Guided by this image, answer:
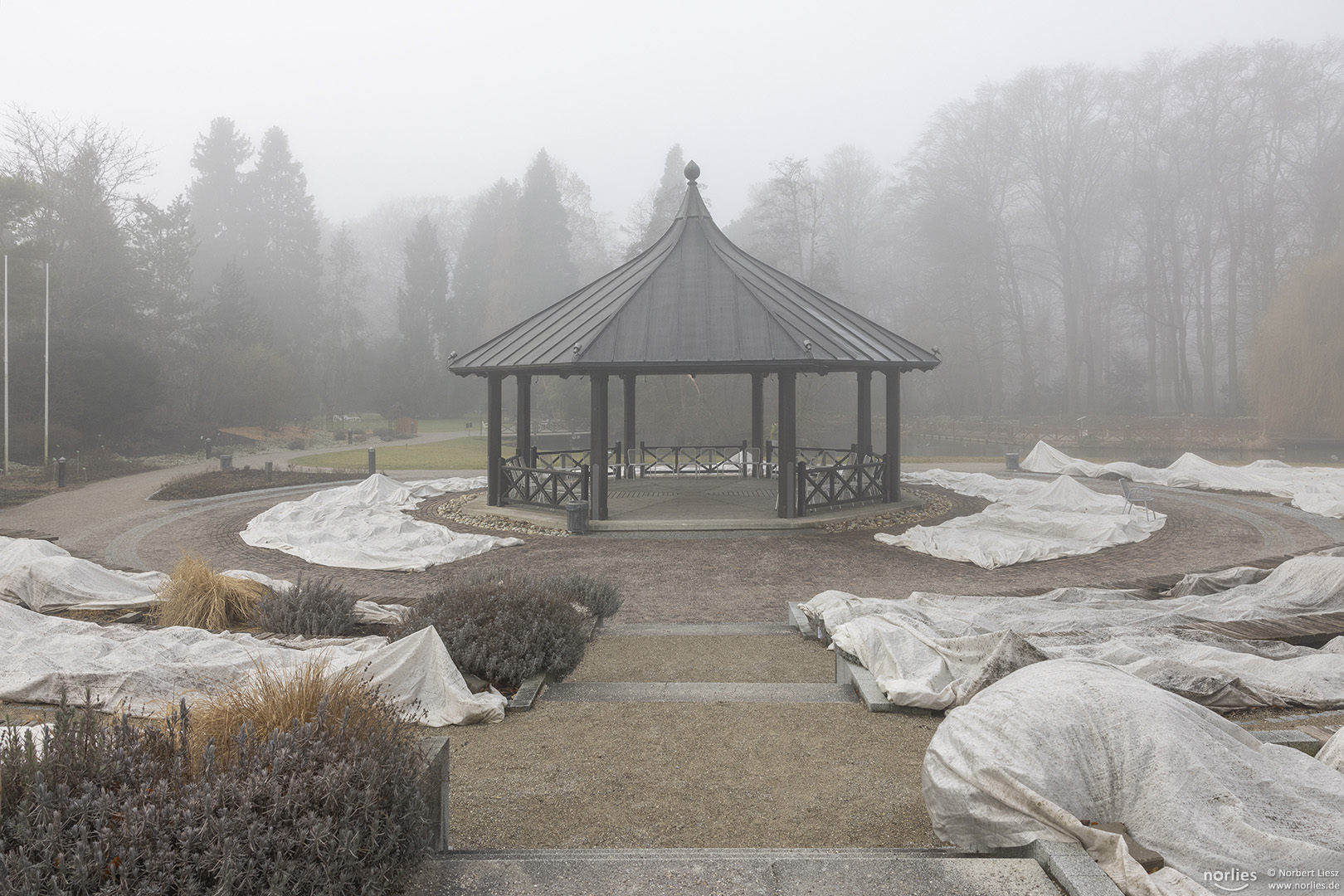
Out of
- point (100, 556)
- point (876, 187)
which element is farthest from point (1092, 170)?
point (100, 556)

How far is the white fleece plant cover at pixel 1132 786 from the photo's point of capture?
2615 mm

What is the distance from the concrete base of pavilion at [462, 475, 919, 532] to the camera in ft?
43.1

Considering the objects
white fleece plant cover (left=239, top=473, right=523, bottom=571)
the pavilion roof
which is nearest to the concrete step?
white fleece plant cover (left=239, top=473, right=523, bottom=571)

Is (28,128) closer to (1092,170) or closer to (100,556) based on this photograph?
(100,556)

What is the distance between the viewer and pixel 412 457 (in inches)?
1144

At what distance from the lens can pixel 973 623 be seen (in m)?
Result: 6.18

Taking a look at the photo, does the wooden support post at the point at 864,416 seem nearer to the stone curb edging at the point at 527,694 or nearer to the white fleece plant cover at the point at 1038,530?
the white fleece plant cover at the point at 1038,530

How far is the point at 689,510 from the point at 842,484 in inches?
114

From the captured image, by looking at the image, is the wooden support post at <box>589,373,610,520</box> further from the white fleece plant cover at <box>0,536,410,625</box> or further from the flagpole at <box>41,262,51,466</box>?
the flagpole at <box>41,262,51,466</box>

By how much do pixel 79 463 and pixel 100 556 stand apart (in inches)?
598

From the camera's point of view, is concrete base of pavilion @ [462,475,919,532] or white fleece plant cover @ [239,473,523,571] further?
concrete base of pavilion @ [462,475,919,532]

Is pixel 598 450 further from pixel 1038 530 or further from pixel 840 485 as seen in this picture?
pixel 1038 530

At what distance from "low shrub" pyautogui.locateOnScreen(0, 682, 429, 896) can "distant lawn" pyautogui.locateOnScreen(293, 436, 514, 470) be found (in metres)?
23.5

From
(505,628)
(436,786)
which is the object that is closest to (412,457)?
(505,628)
